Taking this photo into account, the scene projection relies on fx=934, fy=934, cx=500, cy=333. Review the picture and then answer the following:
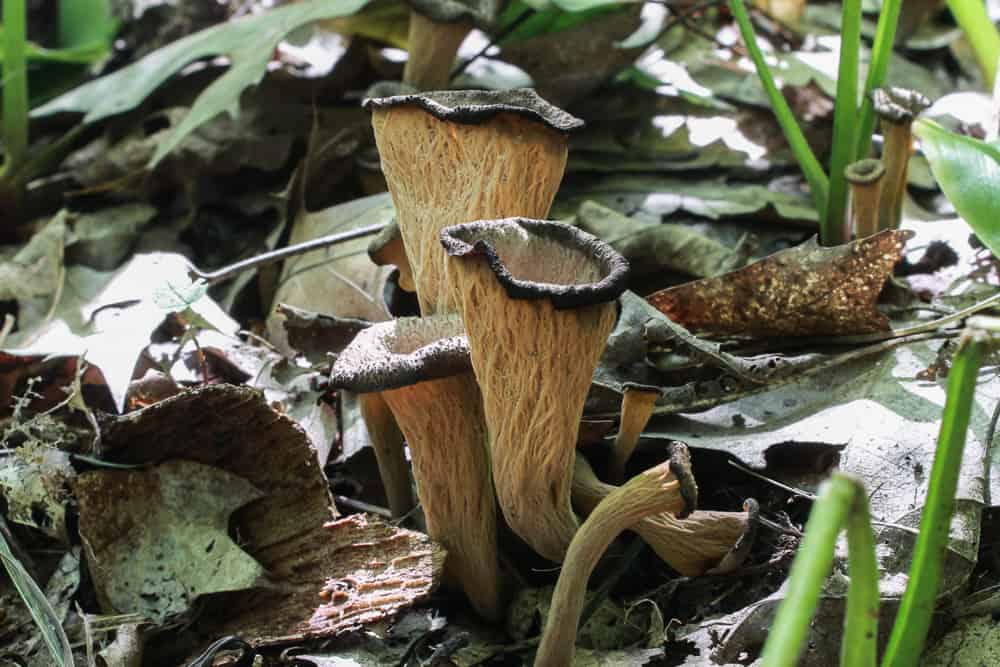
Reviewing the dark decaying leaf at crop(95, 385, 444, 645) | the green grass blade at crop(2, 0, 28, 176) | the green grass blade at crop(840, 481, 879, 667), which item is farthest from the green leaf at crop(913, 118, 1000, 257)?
the green grass blade at crop(2, 0, 28, 176)

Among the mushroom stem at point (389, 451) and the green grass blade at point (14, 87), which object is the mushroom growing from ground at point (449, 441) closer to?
the mushroom stem at point (389, 451)

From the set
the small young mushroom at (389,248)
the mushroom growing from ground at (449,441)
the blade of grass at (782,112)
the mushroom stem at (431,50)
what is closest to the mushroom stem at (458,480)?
the mushroom growing from ground at (449,441)

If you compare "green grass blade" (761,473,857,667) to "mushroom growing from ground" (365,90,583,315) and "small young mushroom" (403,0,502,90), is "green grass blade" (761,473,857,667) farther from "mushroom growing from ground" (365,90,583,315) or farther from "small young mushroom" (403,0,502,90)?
"small young mushroom" (403,0,502,90)

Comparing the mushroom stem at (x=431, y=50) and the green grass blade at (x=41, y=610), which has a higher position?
the mushroom stem at (x=431, y=50)

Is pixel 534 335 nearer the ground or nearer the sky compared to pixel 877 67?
nearer the ground

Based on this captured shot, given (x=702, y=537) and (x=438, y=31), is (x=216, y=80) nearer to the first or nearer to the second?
(x=438, y=31)

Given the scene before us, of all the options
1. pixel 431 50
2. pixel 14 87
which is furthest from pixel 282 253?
pixel 14 87
